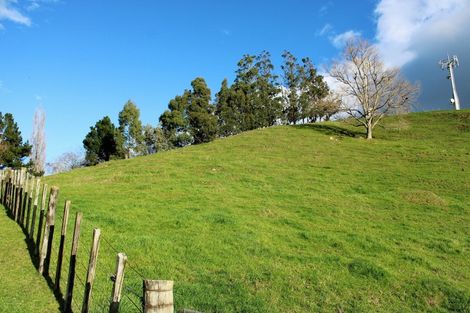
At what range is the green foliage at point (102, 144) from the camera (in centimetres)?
7000

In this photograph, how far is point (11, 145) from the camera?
59.2 m

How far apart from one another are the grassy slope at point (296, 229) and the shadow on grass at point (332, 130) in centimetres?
1514

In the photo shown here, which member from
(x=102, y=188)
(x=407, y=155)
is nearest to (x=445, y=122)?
(x=407, y=155)

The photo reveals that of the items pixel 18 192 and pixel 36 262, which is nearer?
pixel 36 262

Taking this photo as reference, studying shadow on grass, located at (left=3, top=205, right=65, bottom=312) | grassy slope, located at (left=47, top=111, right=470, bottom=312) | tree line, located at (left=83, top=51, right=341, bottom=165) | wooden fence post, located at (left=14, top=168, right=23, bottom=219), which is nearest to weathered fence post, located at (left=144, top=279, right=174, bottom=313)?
grassy slope, located at (left=47, top=111, right=470, bottom=312)

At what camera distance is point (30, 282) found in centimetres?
1125

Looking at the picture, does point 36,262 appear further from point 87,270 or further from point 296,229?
point 296,229

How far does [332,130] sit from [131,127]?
35126mm

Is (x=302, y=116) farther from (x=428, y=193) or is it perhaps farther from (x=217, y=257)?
(x=217, y=257)

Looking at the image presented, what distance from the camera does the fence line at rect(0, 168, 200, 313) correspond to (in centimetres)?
532

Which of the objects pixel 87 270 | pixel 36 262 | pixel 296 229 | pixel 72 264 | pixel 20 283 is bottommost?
pixel 20 283

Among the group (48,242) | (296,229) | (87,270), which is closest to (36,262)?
(48,242)

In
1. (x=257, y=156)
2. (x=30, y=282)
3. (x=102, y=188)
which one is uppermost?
(x=257, y=156)

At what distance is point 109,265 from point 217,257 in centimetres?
350
